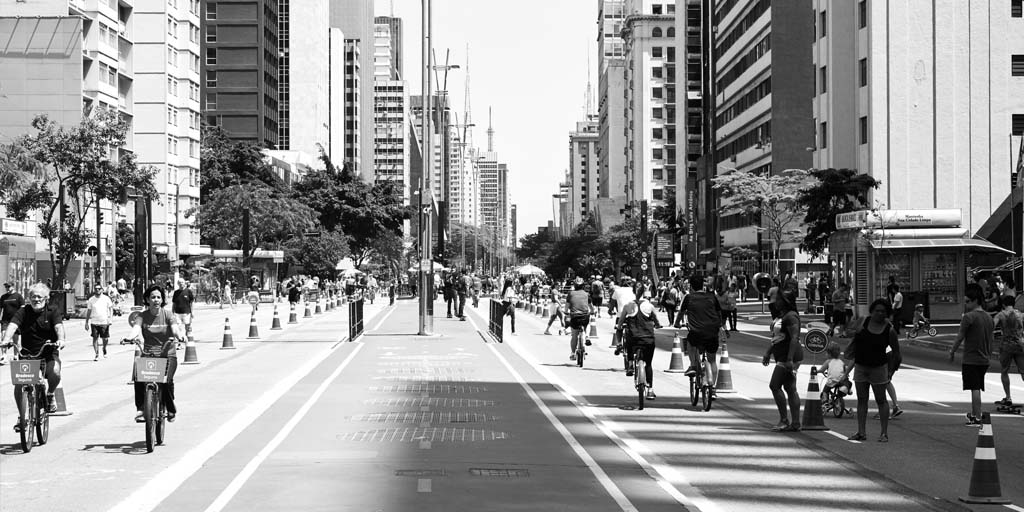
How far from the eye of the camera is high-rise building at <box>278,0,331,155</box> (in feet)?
518

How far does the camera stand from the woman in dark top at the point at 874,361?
48.9ft

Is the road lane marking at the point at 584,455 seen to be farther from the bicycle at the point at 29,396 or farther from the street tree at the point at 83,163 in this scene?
the street tree at the point at 83,163

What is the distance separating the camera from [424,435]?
15039 mm

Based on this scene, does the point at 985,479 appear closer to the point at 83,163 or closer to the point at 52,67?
the point at 83,163

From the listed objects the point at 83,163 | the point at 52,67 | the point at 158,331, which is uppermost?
the point at 52,67

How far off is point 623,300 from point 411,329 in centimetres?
2434

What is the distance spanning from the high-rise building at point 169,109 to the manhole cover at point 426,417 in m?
74.8

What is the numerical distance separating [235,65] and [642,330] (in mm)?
128310

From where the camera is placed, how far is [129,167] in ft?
176

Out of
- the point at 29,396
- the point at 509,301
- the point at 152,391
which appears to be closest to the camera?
the point at 152,391

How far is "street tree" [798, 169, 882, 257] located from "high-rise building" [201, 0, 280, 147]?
303ft

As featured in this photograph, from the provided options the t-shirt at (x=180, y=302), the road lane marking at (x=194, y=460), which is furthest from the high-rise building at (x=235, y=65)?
the road lane marking at (x=194, y=460)

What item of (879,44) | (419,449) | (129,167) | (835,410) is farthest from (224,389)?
(879,44)

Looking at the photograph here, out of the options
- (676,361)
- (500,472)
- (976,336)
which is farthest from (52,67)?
(500,472)
